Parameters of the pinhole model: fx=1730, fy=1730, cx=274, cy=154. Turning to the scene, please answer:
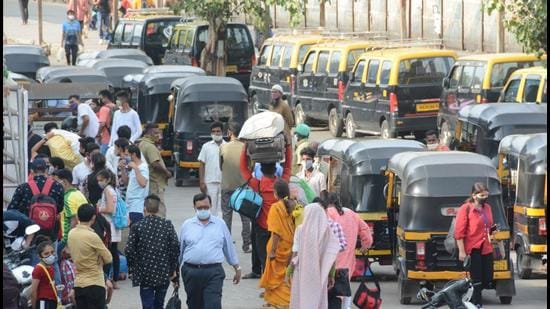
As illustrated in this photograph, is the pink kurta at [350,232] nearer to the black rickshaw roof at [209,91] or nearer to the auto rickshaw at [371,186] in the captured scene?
the auto rickshaw at [371,186]

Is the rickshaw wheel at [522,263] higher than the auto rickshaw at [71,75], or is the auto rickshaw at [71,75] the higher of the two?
the auto rickshaw at [71,75]

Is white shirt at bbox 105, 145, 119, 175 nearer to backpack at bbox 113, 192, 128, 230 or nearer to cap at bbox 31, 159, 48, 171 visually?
backpack at bbox 113, 192, 128, 230

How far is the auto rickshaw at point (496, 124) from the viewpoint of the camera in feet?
75.0

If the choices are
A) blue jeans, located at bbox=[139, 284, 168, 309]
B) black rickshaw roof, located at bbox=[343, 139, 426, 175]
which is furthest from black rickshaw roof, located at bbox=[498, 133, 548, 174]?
blue jeans, located at bbox=[139, 284, 168, 309]

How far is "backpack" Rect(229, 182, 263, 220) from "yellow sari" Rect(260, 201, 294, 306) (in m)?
0.85

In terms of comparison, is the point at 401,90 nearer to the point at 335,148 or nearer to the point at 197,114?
the point at 197,114

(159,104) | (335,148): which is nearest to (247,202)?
(335,148)

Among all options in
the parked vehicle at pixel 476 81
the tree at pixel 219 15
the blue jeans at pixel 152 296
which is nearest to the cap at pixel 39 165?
the blue jeans at pixel 152 296

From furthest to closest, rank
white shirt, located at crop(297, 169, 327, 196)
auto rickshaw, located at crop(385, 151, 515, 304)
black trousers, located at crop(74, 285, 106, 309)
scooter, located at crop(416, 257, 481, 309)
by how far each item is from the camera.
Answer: white shirt, located at crop(297, 169, 327, 196) → auto rickshaw, located at crop(385, 151, 515, 304) → black trousers, located at crop(74, 285, 106, 309) → scooter, located at crop(416, 257, 481, 309)

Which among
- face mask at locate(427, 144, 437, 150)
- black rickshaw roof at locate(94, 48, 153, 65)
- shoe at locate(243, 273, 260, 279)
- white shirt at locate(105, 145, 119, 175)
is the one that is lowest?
shoe at locate(243, 273, 260, 279)

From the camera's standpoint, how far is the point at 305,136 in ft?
72.3

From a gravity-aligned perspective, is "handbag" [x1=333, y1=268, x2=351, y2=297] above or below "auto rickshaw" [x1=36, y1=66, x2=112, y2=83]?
below

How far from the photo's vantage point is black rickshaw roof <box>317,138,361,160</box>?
815 inches

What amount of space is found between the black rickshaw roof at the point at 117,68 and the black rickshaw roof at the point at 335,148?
48.7 ft
